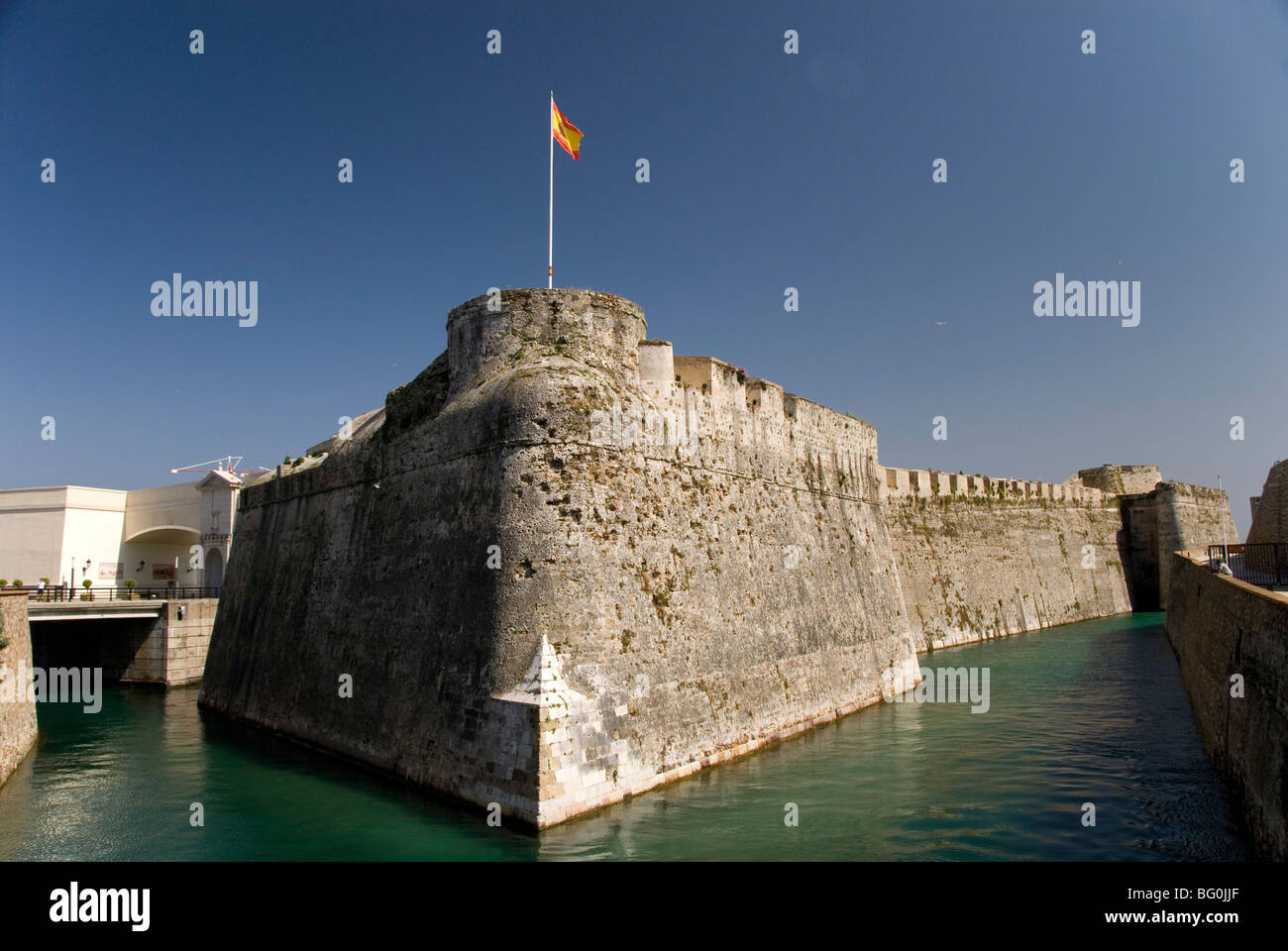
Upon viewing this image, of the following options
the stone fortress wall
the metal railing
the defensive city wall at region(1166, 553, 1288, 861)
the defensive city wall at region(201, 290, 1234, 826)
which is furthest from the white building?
the stone fortress wall

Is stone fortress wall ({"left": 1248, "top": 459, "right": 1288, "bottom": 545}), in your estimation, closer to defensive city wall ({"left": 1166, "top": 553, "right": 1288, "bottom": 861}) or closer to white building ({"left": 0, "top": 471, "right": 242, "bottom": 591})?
defensive city wall ({"left": 1166, "top": 553, "right": 1288, "bottom": 861})

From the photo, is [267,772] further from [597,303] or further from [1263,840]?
[1263,840]

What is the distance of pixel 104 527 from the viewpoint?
1631 inches

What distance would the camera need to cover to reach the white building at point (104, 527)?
39.1 m

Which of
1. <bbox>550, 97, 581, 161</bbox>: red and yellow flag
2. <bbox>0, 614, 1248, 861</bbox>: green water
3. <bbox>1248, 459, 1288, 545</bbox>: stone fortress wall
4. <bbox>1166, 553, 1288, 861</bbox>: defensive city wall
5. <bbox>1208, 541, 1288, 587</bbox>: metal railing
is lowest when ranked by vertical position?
<bbox>0, 614, 1248, 861</bbox>: green water

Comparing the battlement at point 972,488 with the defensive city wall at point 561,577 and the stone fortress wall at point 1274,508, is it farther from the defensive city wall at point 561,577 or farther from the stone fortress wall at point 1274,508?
the defensive city wall at point 561,577

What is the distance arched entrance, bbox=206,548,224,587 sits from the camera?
39000 millimetres

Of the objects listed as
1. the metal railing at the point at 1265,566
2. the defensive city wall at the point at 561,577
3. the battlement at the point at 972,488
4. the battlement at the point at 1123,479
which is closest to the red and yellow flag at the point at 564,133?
the defensive city wall at the point at 561,577

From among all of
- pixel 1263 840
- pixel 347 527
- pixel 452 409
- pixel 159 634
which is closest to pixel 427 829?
pixel 452 409

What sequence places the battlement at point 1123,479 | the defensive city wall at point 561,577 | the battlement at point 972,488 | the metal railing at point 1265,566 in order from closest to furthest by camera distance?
the defensive city wall at point 561,577 < the metal railing at point 1265,566 < the battlement at point 972,488 < the battlement at point 1123,479

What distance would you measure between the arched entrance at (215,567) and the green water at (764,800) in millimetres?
21053

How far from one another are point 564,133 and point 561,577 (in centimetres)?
913

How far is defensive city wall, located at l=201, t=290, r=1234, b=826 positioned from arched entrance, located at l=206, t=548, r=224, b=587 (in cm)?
1910
